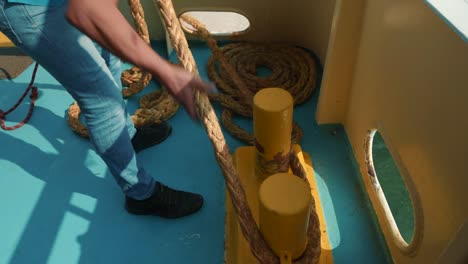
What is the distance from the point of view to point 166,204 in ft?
3.85

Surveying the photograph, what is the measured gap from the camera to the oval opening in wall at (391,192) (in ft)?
3.60

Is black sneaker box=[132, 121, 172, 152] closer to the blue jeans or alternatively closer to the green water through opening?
the blue jeans

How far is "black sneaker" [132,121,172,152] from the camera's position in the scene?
1421 mm

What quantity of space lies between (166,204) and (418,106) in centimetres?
79

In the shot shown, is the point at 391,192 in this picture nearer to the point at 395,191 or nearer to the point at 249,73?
the point at 395,191

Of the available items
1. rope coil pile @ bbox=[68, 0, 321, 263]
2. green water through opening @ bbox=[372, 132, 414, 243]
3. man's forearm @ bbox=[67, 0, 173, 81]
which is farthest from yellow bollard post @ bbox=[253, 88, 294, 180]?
green water through opening @ bbox=[372, 132, 414, 243]

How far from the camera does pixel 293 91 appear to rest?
1612mm

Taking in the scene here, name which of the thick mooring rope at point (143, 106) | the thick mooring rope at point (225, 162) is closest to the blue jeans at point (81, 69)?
the thick mooring rope at point (225, 162)

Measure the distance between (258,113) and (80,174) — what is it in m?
0.80

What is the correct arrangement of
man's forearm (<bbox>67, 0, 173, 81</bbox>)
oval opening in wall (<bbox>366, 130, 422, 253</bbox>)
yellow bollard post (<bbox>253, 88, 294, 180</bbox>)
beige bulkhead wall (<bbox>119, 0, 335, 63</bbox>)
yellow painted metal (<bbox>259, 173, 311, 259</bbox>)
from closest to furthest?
man's forearm (<bbox>67, 0, 173, 81</bbox>), yellow painted metal (<bbox>259, 173, 311, 259</bbox>), yellow bollard post (<bbox>253, 88, 294, 180</bbox>), oval opening in wall (<bbox>366, 130, 422, 253</bbox>), beige bulkhead wall (<bbox>119, 0, 335, 63</bbox>)

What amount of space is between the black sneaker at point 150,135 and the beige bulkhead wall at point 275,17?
701mm

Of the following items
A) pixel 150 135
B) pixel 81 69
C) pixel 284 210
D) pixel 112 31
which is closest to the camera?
pixel 112 31

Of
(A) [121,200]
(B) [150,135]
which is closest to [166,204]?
(A) [121,200]

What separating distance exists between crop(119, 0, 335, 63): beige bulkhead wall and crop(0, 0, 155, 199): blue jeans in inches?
40.3
